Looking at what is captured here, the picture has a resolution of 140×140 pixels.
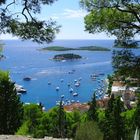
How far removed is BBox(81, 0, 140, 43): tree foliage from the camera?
1338cm

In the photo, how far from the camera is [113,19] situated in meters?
13.7

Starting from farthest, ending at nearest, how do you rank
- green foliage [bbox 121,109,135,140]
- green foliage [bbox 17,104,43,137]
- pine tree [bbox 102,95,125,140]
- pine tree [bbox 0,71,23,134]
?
green foliage [bbox 17,104,43,137]
green foliage [bbox 121,109,135,140]
pine tree [bbox 102,95,125,140]
pine tree [bbox 0,71,23,134]

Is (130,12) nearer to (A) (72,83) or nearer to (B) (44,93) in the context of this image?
(B) (44,93)

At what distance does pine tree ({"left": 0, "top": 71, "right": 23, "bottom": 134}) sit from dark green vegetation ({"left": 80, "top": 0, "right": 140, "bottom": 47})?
68.9 ft

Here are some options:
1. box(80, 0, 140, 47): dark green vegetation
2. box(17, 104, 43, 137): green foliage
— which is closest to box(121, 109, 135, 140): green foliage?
box(17, 104, 43, 137): green foliage

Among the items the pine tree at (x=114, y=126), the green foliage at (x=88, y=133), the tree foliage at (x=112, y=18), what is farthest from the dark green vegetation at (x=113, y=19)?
the pine tree at (x=114, y=126)

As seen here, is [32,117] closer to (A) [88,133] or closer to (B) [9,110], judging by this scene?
(B) [9,110]

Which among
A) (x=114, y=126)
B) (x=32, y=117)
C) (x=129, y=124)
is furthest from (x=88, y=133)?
(x=32, y=117)

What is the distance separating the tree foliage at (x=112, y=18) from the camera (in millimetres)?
13375

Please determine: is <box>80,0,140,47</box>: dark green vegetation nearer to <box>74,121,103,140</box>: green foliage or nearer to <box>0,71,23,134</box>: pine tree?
<box>74,121,103,140</box>: green foliage

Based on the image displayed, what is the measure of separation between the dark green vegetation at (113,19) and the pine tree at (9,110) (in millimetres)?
21011

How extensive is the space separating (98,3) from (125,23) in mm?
1032

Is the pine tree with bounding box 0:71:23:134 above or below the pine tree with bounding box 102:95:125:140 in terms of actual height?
above

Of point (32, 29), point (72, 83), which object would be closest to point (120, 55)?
point (32, 29)
